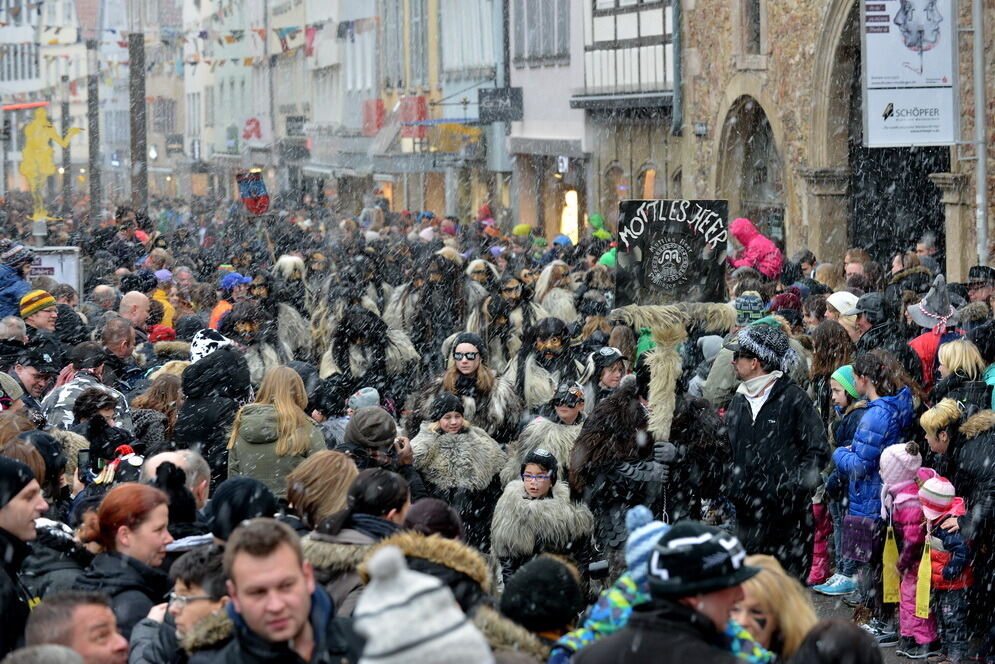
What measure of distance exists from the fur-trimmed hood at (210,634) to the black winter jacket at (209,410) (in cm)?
400

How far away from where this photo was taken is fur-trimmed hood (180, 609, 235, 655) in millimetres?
4289

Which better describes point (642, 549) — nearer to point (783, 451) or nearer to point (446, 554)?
point (446, 554)

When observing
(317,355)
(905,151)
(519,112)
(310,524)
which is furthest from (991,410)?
(519,112)

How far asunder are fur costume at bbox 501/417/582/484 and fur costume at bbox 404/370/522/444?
1.02m

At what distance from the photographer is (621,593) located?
167 inches

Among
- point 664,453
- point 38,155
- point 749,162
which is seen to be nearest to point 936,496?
point 664,453

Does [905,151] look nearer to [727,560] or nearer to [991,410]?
[991,410]

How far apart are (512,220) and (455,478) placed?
1029 inches

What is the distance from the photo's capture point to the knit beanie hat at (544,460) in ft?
24.8

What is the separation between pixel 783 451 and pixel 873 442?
0.81 m

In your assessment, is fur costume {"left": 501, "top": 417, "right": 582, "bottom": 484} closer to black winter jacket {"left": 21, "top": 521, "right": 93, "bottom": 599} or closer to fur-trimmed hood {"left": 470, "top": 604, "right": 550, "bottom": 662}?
black winter jacket {"left": 21, "top": 521, "right": 93, "bottom": 599}

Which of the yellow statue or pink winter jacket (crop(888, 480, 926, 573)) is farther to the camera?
the yellow statue

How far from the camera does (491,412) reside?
9.54 m

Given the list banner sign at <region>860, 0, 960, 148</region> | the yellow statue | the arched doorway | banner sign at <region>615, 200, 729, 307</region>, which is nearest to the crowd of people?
banner sign at <region>615, 200, 729, 307</region>
